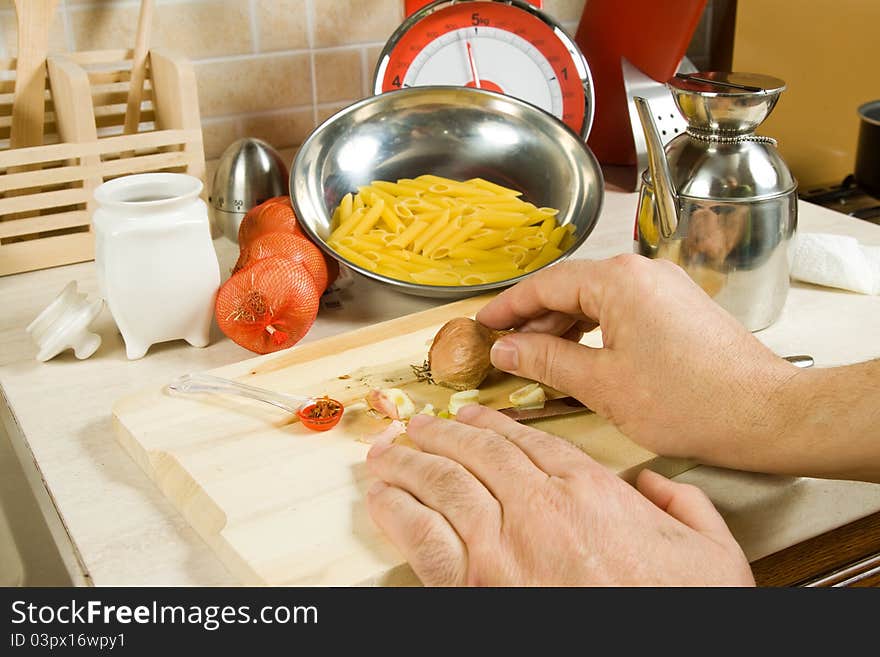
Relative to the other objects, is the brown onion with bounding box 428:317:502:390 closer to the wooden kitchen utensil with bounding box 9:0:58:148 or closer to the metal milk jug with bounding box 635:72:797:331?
the metal milk jug with bounding box 635:72:797:331

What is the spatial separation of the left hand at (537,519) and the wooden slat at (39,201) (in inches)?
23.6

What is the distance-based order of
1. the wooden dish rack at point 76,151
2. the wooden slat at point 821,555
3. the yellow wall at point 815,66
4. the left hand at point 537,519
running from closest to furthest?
the left hand at point 537,519
the wooden slat at point 821,555
the wooden dish rack at point 76,151
the yellow wall at point 815,66

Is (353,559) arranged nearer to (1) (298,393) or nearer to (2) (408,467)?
(2) (408,467)

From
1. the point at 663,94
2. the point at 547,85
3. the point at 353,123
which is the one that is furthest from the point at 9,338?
the point at 663,94

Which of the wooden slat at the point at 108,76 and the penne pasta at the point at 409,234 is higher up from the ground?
the wooden slat at the point at 108,76

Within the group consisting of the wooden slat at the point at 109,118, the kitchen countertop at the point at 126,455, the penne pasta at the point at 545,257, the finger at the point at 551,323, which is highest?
the wooden slat at the point at 109,118

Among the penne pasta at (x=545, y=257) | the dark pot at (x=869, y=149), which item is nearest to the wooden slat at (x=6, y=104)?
the penne pasta at (x=545, y=257)

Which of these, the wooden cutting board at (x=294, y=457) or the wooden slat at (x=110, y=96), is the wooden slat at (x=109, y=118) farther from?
the wooden cutting board at (x=294, y=457)

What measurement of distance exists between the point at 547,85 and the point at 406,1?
0.23 m

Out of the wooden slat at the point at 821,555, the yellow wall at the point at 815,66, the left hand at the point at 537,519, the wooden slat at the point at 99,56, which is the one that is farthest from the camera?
the yellow wall at the point at 815,66

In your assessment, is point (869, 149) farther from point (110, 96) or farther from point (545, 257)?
point (110, 96)

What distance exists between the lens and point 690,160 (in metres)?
0.94

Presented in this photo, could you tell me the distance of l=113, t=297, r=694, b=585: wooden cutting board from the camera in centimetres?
65

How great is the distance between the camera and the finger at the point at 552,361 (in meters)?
0.79
